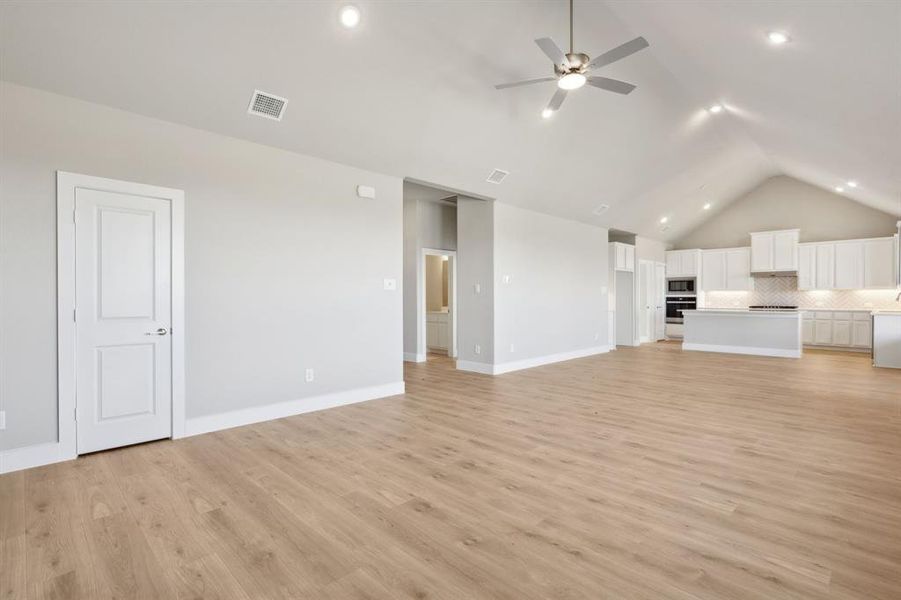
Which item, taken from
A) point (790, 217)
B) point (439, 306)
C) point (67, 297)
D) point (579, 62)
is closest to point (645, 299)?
point (790, 217)

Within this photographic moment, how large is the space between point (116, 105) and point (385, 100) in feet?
7.24

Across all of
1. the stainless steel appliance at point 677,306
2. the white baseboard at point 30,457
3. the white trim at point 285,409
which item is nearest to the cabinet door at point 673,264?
the stainless steel appliance at point 677,306

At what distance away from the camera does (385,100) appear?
423cm

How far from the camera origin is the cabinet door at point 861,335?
938 cm

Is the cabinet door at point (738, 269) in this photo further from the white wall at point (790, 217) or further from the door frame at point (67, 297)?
the door frame at point (67, 297)

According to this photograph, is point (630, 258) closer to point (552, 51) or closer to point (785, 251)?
point (785, 251)

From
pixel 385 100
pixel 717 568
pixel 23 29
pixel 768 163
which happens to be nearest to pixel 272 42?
pixel 385 100

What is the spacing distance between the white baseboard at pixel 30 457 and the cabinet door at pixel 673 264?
A: 42.2ft

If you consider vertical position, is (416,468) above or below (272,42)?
below

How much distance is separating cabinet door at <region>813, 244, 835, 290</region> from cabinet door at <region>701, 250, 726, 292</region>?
1895 mm

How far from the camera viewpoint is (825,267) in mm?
10047

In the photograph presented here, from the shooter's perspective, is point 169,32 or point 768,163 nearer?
point 169,32

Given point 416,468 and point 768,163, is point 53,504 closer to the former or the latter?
point 416,468

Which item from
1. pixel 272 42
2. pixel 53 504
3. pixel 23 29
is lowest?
pixel 53 504
